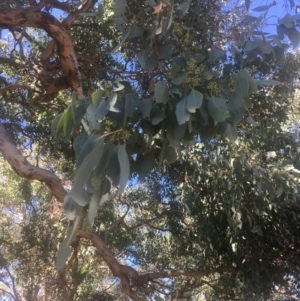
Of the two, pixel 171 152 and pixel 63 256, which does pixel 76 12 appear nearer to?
pixel 171 152

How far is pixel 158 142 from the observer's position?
2.68m

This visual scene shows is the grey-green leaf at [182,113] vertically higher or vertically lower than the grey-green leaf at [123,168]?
higher

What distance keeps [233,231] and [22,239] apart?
3707 mm

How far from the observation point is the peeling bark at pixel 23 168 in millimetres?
4844

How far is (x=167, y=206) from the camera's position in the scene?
23.8 feet

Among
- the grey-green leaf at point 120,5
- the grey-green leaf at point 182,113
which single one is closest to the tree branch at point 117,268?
the grey-green leaf at point 120,5

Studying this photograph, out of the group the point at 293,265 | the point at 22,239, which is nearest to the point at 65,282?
the point at 22,239

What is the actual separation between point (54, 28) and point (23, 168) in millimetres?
1636

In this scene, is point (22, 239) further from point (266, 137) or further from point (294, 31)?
point (294, 31)

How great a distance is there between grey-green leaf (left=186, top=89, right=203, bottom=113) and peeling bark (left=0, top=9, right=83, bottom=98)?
3.01 m

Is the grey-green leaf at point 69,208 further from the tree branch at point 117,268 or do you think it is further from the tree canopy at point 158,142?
the tree branch at point 117,268

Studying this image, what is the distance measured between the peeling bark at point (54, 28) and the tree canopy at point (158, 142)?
1cm

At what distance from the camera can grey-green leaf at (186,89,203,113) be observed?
2179 millimetres

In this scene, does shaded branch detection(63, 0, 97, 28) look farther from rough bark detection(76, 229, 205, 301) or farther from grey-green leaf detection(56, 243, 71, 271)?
grey-green leaf detection(56, 243, 71, 271)
